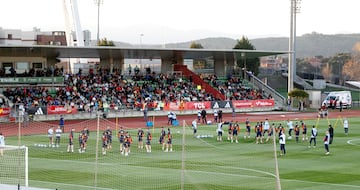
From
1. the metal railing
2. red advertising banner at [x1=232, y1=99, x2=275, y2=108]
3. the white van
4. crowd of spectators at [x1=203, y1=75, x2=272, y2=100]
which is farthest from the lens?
the metal railing

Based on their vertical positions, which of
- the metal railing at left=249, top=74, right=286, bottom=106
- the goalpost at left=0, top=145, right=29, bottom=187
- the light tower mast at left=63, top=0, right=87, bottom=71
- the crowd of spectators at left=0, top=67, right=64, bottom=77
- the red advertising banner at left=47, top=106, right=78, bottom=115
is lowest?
the goalpost at left=0, top=145, right=29, bottom=187

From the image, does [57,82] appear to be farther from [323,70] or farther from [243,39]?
[323,70]

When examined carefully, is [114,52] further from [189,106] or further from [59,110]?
[59,110]

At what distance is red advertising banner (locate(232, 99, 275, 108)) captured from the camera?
6806 centimetres

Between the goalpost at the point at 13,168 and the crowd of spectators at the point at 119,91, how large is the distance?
23.8m

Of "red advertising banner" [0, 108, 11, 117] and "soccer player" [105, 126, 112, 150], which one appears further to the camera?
"red advertising banner" [0, 108, 11, 117]

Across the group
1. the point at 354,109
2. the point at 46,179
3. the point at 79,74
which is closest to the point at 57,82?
the point at 79,74

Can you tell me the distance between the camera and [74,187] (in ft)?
82.0

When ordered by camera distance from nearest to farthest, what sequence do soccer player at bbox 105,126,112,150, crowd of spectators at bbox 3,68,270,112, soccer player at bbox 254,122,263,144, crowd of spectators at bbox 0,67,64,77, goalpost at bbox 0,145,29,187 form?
goalpost at bbox 0,145,29,187
soccer player at bbox 105,126,112,150
soccer player at bbox 254,122,263,144
crowd of spectators at bbox 3,68,270,112
crowd of spectators at bbox 0,67,64,77

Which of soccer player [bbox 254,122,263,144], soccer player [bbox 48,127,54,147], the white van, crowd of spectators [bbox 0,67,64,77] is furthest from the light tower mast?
soccer player [bbox 254,122,263,144]

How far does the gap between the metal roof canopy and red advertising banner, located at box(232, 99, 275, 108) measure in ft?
16.5

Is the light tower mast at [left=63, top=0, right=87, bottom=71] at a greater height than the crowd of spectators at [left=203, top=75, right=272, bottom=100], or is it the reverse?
the light tower mast at [left=63, top=0, right=87, bottom=71]

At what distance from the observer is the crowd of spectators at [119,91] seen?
5878 centimetres

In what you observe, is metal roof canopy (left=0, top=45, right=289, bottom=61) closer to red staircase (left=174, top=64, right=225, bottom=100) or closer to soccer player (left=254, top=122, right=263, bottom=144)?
red staircase (left=174, top=64, right=225, bottom=100)
